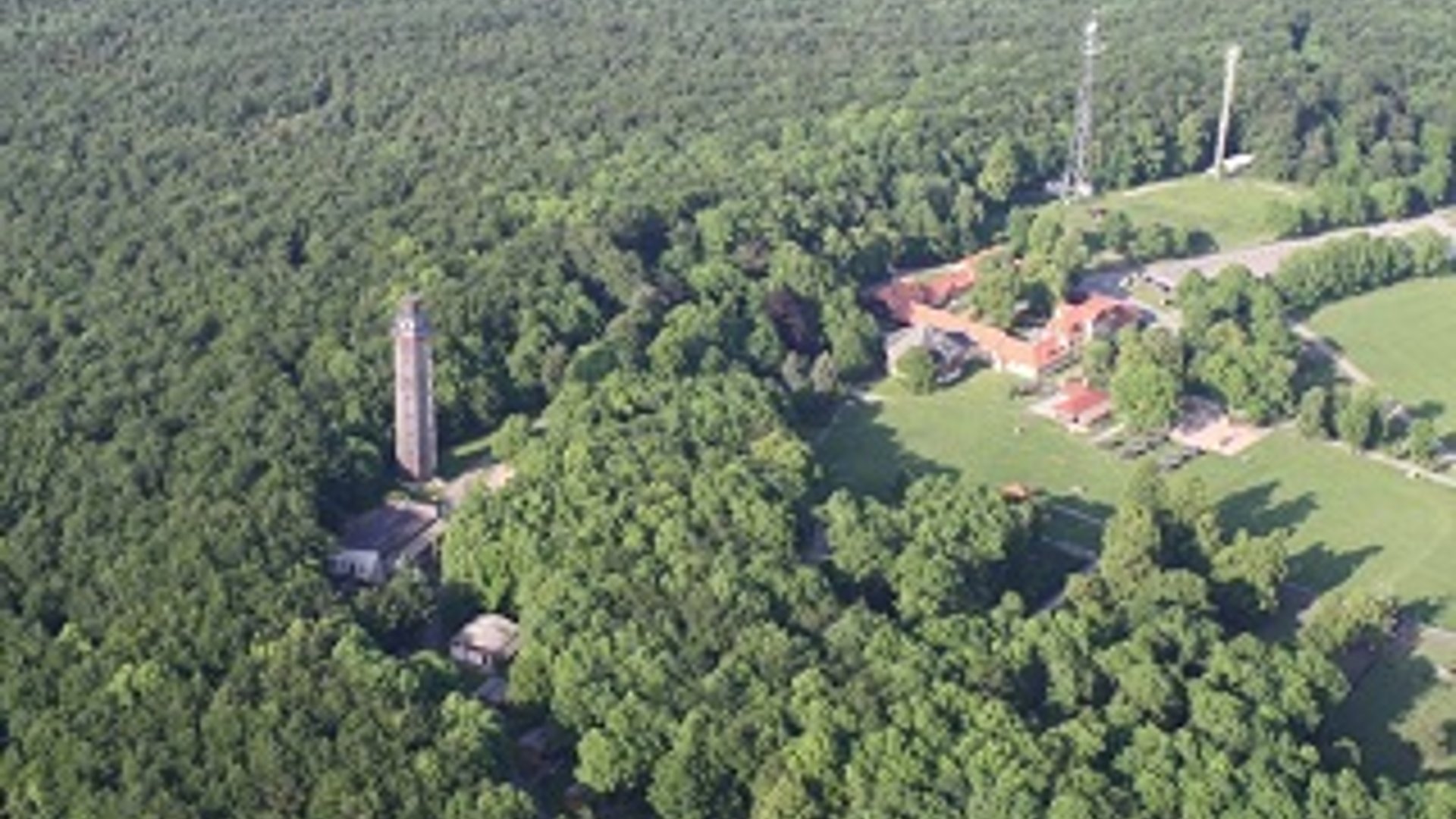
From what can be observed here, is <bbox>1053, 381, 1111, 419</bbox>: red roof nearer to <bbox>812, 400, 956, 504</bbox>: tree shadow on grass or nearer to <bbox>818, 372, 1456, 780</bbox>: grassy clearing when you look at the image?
<bbox>818, 372, 1456, 780</bbox>: grassy clearing

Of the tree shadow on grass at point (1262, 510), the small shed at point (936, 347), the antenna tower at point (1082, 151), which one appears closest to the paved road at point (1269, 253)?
the antenna tower at point (1082, 151)

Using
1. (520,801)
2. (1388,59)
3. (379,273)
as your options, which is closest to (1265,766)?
(520,801)

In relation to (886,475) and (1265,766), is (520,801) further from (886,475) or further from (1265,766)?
(886,475)

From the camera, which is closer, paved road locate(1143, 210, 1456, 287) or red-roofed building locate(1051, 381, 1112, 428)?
red-roofed building locate(1051, 381, 1112, 428)

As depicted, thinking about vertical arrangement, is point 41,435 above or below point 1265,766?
above

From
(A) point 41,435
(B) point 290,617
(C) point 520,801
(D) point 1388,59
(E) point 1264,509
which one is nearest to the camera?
(C) point 520,801

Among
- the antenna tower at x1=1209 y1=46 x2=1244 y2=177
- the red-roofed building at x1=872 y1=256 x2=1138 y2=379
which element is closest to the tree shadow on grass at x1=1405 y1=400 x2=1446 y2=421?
the red-roofed building at x1=872 y1=256 x2=1138 y2=379

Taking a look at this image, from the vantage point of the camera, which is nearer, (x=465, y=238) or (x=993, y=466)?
(x=993, y=466)
